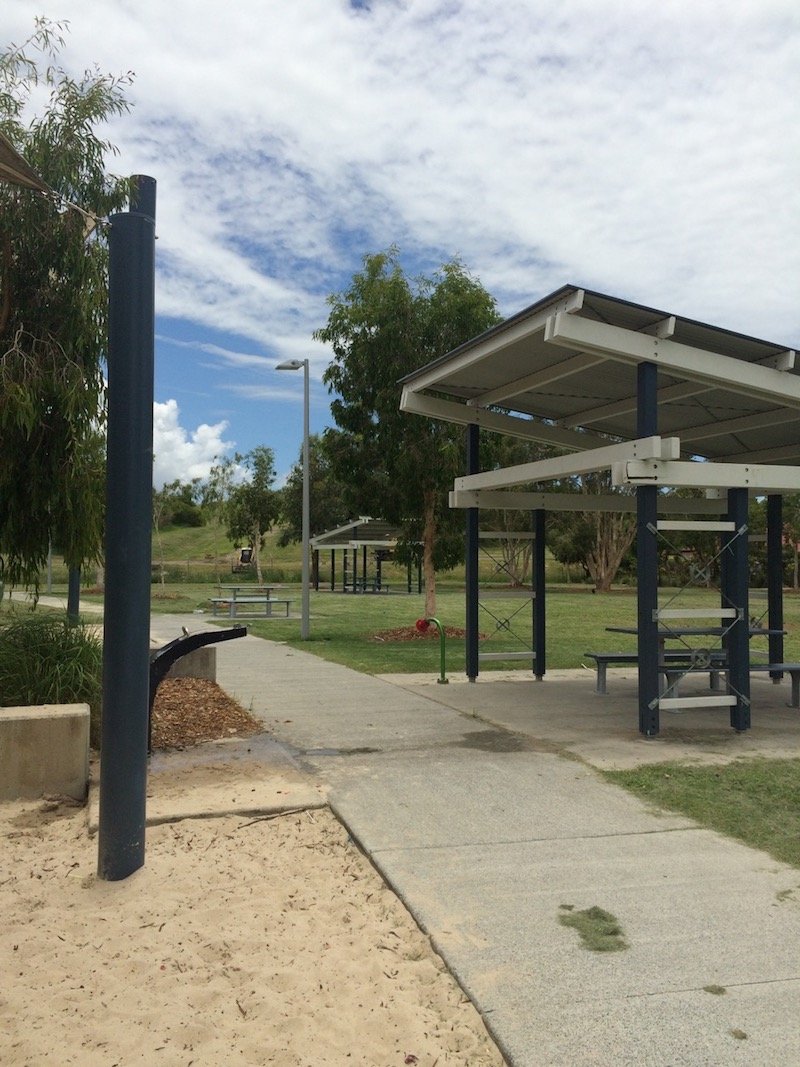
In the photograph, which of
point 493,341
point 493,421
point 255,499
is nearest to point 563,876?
point 493,341

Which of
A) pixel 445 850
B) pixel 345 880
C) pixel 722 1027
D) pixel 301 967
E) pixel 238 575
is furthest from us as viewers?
pixel 238 575

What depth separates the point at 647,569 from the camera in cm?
782

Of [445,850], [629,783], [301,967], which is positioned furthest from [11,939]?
[629,783]

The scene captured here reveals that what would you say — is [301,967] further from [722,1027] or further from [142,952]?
[722,1027]

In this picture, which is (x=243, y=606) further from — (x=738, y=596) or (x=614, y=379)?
(x=738, y=596)

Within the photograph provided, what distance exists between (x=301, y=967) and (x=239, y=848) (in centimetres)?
144

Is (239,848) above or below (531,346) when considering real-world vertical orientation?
below

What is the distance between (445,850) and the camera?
4.75m

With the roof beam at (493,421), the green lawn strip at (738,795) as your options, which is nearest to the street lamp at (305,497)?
the roof beam at (493,421)

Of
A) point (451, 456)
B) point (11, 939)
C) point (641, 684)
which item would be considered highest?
point (451, 456)

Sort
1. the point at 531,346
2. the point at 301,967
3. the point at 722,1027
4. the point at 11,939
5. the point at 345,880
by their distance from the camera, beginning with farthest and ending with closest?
the point at 531,346 < the point at 345,880 < the point at 11,939 < the point at 301,967 < the point at 722,1027

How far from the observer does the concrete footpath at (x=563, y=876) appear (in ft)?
9.90

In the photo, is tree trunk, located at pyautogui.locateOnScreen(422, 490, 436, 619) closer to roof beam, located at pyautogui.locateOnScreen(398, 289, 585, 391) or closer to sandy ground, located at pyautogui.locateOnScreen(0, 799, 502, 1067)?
roof beam, located at pyautogui.locateOnScreen(398, 289, 585, 391)

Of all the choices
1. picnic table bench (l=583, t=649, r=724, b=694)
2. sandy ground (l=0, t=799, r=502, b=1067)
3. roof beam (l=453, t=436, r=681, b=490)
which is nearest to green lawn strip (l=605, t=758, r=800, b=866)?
picnic table bench (l=583, t=649, r=724, b=694)
